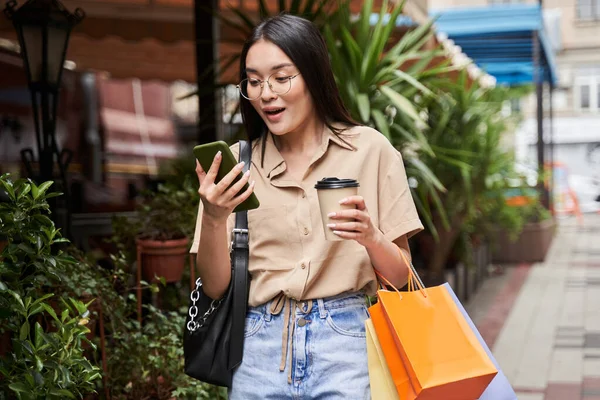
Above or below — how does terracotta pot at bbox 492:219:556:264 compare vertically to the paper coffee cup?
below

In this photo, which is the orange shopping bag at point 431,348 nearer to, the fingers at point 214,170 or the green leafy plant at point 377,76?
the fingers at point 214,170

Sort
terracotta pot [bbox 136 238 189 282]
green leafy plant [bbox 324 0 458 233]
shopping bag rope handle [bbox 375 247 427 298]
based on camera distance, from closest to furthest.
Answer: shopping bag rope handle [bbox 375 247 427 298] → terracotta pot [bbox 136 238 189 282] → green leafy plant [bbox 324 0 458 233]

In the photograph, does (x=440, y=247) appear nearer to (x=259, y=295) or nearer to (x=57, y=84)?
(x=57, y=84)

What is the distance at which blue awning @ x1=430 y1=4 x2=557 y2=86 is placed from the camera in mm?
11992

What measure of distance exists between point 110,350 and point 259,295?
5.11 feet

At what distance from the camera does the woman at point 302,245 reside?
180cm

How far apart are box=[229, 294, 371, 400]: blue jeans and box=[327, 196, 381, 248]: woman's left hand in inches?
8.7

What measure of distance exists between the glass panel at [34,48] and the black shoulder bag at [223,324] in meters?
1.83

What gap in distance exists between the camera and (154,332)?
3.21m

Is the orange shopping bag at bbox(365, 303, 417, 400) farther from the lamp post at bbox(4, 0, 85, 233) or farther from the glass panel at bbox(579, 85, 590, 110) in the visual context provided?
the glass panel at bbox(579, 85, 590, 110)

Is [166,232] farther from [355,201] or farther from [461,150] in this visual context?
[461,150]

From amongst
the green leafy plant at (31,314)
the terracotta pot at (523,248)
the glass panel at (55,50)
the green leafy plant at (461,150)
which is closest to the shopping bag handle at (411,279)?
the green leafy plant at (31,314)

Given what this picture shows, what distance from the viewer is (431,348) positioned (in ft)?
5.68

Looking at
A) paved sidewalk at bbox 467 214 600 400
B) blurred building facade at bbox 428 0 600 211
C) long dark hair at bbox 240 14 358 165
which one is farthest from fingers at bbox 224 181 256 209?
blurred building facade at bbox 428 0 600 211
